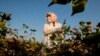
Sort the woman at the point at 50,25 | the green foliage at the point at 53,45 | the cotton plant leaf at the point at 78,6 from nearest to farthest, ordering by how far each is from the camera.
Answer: the cotton plant leaf at the point at 78,6
the green foliage at the point at 53,45
the woman at the point at 50,25

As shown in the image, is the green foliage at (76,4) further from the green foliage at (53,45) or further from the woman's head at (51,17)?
the woman's head at (51,17)

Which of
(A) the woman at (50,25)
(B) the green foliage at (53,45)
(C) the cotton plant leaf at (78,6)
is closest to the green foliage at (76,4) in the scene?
(C) the cotton plant leaf at (78,6)

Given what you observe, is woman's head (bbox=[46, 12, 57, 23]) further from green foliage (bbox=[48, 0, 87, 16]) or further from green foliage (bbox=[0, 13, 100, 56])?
green foliage (bbox=[48, 0, 87, 16])

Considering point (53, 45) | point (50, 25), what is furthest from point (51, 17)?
point (53, 45)

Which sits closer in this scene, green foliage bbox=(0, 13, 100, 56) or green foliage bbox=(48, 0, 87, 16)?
green foliage bbox=(48, 0, 87, 16)

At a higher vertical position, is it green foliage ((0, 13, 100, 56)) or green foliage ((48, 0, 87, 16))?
green foliage ((48, 0, 87, 16))

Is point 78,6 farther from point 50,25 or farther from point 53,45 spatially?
point 50,25

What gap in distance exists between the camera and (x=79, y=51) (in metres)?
5.41

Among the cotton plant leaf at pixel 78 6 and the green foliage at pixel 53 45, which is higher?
the cotton plant leaf at pixel 78 6

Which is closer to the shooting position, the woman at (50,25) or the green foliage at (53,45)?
the green foliage at (53,45)

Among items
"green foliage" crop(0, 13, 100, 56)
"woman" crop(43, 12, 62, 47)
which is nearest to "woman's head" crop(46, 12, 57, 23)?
"woman" crop(43, 12, 62, 47)

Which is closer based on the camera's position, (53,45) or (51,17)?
(53,45)

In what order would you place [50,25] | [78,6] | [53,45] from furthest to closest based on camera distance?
[50,25]
[53,45]
[78,6]

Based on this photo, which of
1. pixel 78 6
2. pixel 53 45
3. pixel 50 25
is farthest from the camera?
pixel 50 25
